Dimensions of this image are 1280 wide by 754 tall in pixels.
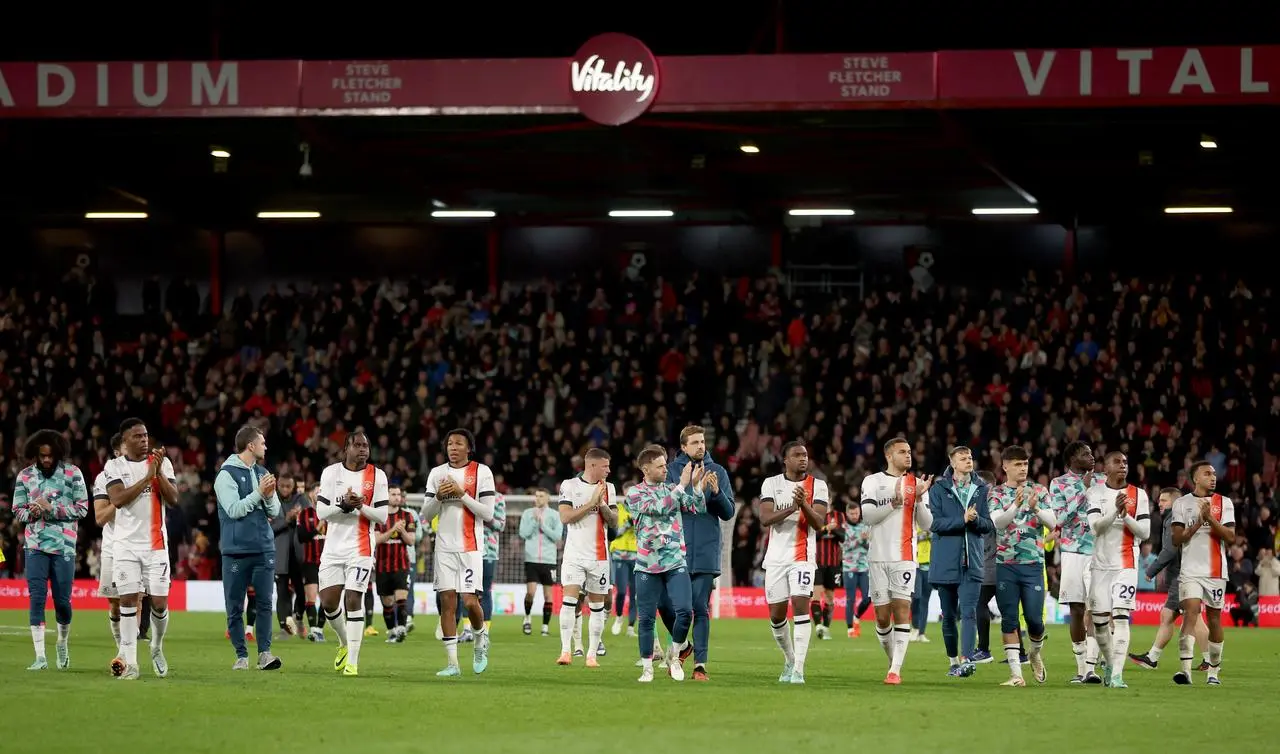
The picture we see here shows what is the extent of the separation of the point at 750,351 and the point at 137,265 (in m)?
17.3

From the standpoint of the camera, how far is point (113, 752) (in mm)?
11109

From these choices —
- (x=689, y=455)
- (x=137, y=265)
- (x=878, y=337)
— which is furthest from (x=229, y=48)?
(x=689, y=455)

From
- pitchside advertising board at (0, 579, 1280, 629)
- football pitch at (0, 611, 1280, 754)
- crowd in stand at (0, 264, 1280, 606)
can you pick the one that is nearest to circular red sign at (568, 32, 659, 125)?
crowd in stand at (0, 264, 1280, 606)

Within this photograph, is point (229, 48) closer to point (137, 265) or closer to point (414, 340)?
point (414, 340)

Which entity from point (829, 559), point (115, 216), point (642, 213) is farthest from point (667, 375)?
point (115, 216)

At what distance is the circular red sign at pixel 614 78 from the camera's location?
2959 cm

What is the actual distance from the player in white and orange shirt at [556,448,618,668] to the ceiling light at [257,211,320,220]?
26.8 metres

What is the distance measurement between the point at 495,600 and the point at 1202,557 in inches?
730

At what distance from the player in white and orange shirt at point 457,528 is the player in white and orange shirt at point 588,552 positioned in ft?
4.39

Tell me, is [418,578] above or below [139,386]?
below

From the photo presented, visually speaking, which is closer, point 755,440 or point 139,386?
point 755,440

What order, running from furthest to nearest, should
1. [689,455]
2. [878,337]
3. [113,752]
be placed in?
[878,337], [689,455], [113,752]

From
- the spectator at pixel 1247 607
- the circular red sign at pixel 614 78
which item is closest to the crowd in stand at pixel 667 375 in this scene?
the spectator at pixel 1247 607

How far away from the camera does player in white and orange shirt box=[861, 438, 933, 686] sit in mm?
16516
